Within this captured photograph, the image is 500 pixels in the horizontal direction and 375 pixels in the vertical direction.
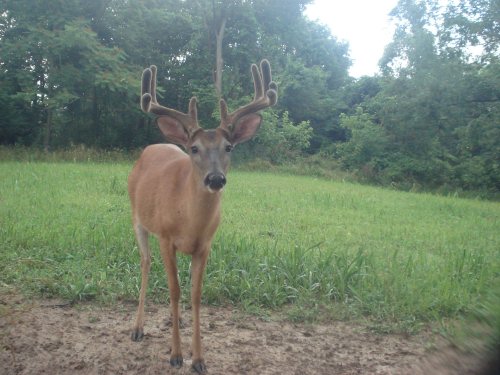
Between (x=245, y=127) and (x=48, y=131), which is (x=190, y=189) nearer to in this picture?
(x=245, y=127)

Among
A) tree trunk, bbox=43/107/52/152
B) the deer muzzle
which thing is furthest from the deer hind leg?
tree trunk, bbox=43/107/52/152

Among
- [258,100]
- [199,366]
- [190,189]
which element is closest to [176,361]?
[199,366]

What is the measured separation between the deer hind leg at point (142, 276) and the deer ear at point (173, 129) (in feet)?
3.38

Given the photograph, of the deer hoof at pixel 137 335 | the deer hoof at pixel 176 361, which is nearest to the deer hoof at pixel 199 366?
the deer hoof at pixel 176 361

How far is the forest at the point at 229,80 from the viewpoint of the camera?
19422mm

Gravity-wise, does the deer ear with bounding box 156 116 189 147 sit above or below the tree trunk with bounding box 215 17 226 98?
below

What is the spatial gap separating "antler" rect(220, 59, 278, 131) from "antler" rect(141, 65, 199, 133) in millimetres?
220

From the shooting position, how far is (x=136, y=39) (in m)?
21.7

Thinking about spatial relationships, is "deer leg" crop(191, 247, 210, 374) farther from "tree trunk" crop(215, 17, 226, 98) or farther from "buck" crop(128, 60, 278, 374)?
"tree trunk" crop(215, 17, 226, 98)

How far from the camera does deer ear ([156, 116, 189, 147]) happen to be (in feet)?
11.9

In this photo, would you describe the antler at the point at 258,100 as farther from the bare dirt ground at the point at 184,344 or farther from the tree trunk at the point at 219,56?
the tree trunk at the point at 219,56

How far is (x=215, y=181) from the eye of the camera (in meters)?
3.18

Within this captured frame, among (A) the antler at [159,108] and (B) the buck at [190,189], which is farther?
(A) the antler at [159,108]

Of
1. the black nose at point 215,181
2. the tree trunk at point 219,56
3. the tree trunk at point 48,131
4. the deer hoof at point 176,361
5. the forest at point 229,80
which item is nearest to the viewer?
the black nose at point 215,181
